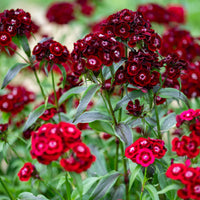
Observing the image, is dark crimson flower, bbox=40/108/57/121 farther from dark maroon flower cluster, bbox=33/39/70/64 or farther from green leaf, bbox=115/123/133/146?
green leaf, bbox=115/123/133/146

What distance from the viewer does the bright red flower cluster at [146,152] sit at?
1.45 metres

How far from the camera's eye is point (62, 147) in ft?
4.09

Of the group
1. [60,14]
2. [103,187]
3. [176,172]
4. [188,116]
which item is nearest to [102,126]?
[103,187]

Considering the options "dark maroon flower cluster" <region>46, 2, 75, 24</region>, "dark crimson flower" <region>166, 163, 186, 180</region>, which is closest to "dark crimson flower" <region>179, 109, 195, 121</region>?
"dark crimson flower" <region>166, 163, 186, 180</region>

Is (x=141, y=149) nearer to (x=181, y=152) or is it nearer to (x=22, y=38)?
(x=181, y=152)

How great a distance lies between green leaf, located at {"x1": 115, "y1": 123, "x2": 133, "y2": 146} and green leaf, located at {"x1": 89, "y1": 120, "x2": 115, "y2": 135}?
8 cm

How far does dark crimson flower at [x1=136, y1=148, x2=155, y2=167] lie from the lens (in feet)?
4.74

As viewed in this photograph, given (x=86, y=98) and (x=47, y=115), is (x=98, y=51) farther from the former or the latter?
(x=47, y=115)

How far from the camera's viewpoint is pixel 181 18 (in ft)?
15.8

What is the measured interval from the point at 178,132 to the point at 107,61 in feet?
3.52

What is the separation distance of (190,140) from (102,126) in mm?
639

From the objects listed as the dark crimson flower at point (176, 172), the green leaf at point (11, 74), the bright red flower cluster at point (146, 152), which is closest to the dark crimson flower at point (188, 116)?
the bright red flower cluster at point (146, 152)

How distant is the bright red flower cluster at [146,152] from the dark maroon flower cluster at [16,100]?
1.35 metres

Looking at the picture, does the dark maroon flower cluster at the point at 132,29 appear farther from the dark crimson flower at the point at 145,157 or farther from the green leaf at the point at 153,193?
the green leaf at the point at 153,193
